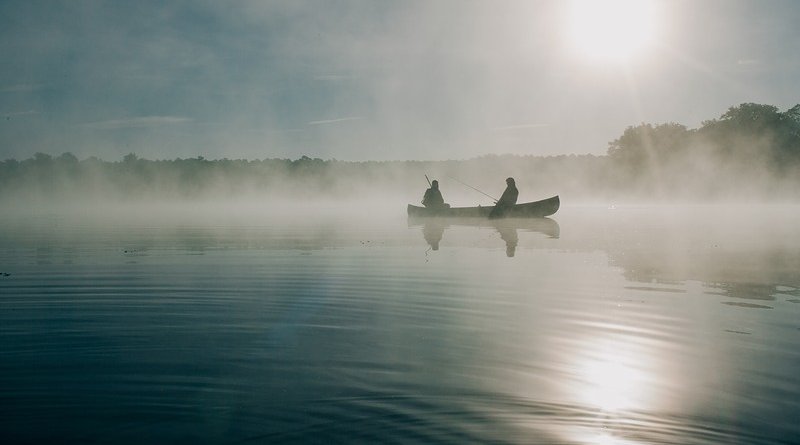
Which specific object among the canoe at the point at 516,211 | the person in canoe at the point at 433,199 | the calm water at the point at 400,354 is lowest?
the calm water at the point at 400,354

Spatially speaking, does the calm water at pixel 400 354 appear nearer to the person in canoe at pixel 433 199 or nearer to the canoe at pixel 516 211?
the canoe at pixel 516 211

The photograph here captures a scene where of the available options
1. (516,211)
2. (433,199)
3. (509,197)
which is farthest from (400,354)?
(433,199)

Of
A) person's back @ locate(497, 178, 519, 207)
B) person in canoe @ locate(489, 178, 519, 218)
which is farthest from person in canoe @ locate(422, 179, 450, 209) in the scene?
person's back @ locate(497, 178, 519, 207)

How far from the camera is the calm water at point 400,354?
510cm

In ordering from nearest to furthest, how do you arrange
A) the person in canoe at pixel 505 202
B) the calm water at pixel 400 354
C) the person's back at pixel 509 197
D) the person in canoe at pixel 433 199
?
the calm water at pixel 400 354 < the person's back at pixel 509 197 < the person in canoe at pixel 505 202 < the person in canoe at pixel 433 199

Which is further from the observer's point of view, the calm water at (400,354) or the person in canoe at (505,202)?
the person in canoe at (505,202)

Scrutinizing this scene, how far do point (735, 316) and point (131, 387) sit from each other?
759cm

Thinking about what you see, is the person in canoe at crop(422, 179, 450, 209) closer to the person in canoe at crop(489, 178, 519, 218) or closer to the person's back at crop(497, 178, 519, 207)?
the person in canoe at crop(489, 178, 519, 218)

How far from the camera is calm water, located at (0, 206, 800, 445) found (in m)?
5.10

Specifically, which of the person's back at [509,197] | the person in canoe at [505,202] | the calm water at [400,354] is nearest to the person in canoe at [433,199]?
the person in canoe at [505,202]

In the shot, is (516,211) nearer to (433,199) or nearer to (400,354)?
(433,199)

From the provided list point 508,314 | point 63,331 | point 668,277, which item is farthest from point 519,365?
point 668,277

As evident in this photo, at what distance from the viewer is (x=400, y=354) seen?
7234 millimetres

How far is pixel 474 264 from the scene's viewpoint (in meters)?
16.1
